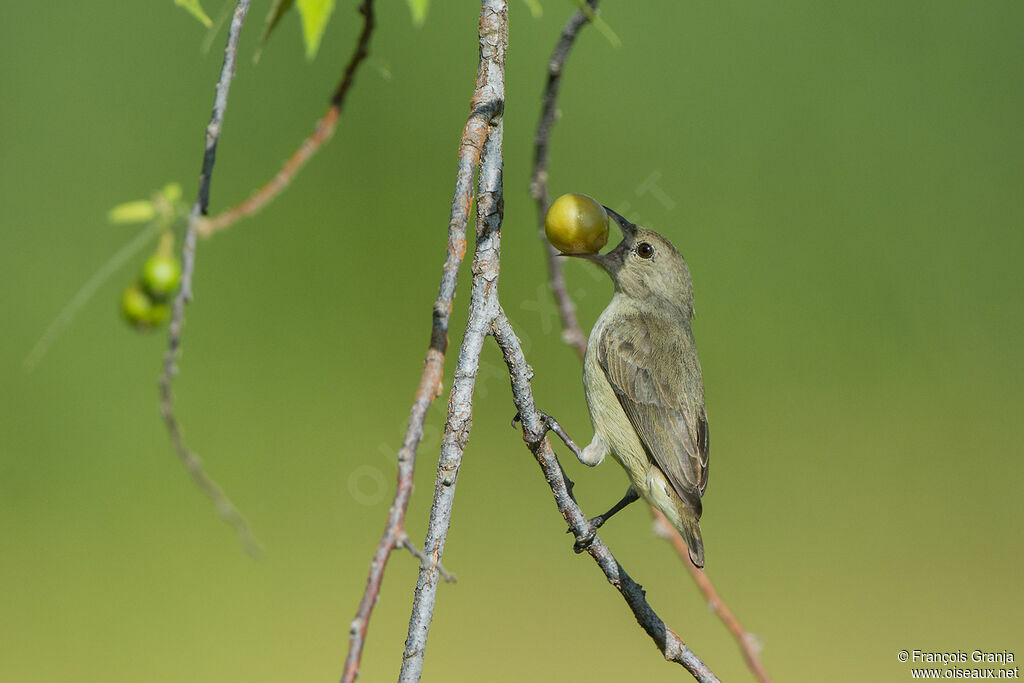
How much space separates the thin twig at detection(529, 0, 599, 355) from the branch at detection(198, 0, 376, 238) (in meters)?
0.59

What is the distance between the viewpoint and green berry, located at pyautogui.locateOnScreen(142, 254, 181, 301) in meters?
1.34

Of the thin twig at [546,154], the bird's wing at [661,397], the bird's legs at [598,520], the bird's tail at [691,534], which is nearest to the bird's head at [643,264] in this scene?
the bird's wing at [661,397]

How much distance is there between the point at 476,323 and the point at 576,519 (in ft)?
1.47

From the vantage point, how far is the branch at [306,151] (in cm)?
131

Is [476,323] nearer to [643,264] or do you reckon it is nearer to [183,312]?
[183,312]

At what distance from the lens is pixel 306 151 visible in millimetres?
1440

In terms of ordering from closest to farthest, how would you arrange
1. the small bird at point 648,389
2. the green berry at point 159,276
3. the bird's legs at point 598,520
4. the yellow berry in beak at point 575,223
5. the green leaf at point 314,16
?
the green leaf at point 314,16 < the green berry at point 159,276 < the bird's legs at point 598,520 < the yellow berry in beak at point 575,223 < the small bird at point 648,389

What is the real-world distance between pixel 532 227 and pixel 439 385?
14.9 ft

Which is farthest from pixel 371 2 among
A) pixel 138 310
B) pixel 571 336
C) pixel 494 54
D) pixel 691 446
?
pixel 691 446

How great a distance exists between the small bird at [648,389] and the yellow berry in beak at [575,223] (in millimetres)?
→ 707

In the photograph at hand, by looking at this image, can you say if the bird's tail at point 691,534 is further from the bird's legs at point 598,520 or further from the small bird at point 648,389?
the bird's legs at point 598,520

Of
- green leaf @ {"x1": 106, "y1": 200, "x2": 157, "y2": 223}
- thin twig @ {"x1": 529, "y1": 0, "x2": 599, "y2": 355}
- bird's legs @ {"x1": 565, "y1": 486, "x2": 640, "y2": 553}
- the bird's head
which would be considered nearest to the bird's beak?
the bird's head

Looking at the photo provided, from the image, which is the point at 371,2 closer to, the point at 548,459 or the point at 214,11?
the point at 548,459

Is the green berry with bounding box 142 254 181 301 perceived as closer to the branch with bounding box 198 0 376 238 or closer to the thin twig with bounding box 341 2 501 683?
the branch with bounding box 198 0 376 238
